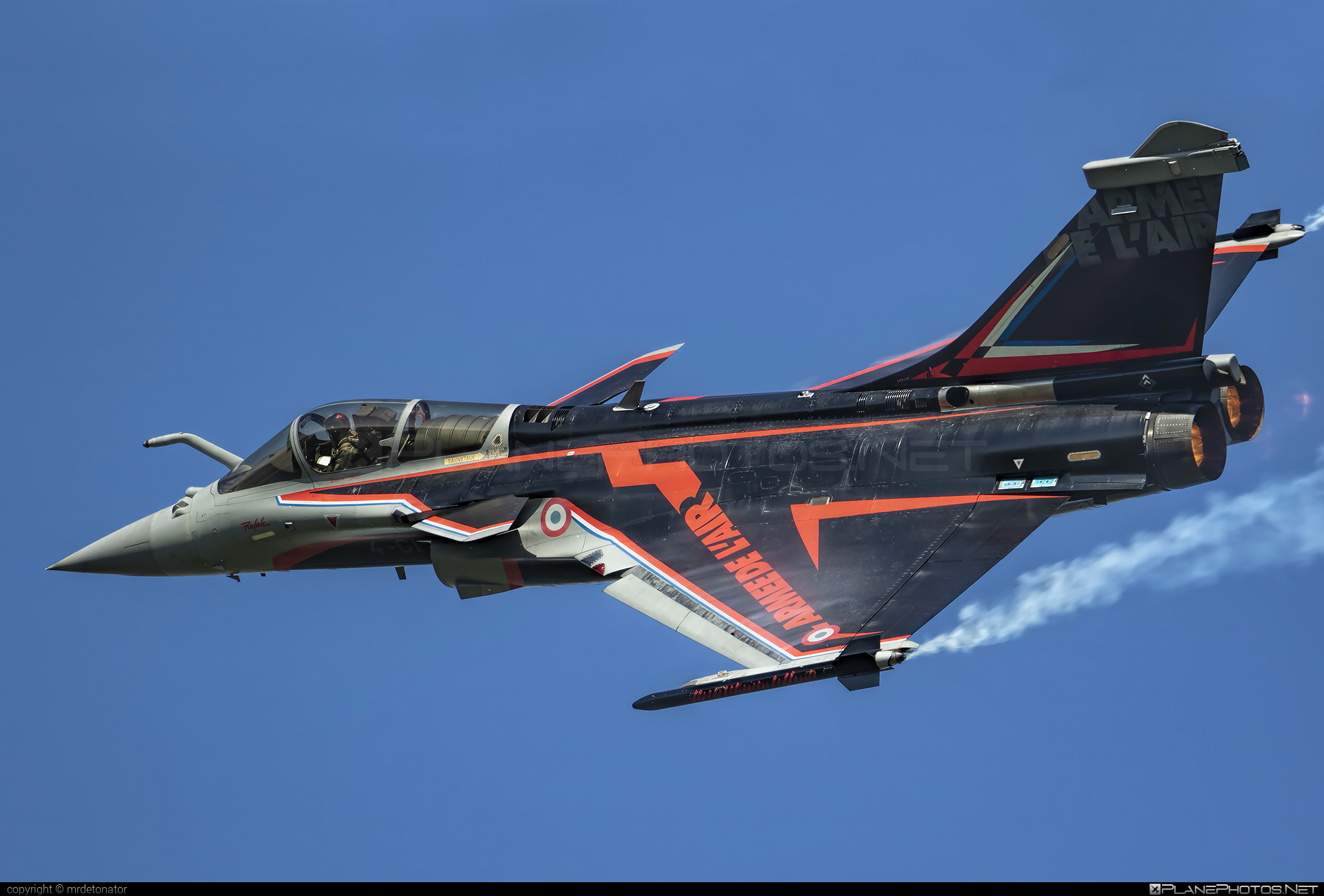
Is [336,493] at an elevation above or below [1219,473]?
above

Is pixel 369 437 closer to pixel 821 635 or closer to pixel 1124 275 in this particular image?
pixel 821 635

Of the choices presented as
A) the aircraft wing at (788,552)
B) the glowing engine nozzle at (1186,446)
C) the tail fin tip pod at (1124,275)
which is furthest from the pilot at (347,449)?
the glowing engine nozzle at (1186,446)

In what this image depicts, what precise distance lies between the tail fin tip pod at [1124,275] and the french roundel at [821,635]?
3.06 metres

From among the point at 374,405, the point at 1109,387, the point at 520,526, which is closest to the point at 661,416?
the point at 520,526

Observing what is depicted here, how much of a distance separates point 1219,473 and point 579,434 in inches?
235

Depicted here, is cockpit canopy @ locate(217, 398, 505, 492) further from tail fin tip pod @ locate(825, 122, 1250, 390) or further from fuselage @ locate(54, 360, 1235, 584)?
tail fin tip pod @ locate(825, 122, 1250, 390)

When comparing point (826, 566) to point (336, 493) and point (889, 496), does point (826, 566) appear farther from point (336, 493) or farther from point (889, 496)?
point (336, 493)

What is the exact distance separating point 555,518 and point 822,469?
102 inches

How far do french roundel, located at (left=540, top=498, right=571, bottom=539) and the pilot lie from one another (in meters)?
2.17

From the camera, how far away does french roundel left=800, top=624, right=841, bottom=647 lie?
1185 cm

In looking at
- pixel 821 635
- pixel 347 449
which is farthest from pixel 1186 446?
pixel 347 449

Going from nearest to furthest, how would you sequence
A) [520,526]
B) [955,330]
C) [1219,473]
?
[1219,473] < [520,526] < [955,330]

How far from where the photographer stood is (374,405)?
1558cm

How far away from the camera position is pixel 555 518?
14.4m
